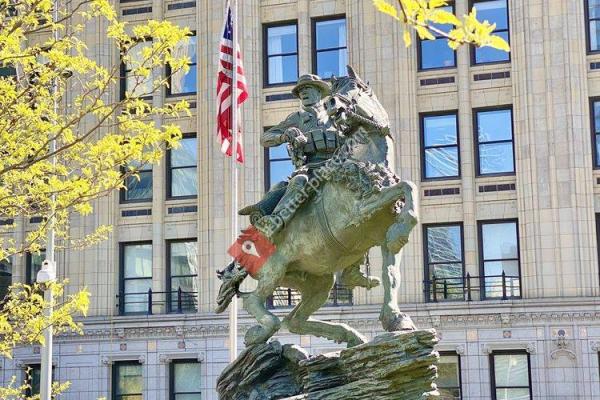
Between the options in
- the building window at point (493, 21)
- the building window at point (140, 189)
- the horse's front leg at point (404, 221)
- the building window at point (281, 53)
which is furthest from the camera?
the building window at point (140, 189)

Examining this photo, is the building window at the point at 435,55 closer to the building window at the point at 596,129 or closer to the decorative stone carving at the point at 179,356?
the building window at the point at 596,129

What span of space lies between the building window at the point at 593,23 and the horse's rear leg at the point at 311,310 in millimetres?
22357

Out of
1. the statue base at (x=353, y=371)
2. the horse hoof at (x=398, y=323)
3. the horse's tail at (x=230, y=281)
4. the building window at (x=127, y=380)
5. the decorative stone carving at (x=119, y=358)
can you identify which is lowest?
the building window at (x=127, y=380)

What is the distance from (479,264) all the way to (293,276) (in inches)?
827

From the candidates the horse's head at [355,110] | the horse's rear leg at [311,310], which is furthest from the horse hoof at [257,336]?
the horse's head at [355,110]

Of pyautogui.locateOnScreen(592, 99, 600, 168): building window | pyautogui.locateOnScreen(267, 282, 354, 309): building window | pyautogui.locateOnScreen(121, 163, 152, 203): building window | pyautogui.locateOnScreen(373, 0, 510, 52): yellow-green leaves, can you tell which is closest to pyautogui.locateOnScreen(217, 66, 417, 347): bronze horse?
pyautogui.locateOnScreen(373, 0, 510, 52): yellow-green leaves

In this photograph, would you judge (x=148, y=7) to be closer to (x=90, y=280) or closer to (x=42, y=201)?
(x=90, y=280)

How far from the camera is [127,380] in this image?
117ft

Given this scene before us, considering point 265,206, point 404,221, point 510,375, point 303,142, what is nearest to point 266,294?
point 265,206

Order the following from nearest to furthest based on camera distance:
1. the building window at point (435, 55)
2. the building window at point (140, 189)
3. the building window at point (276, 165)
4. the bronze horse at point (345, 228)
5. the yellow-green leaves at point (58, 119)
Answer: the bronze horse at point (345, 228), the yellow-green leaves at point (58, 119), the building window at point (435, 55), the building window at point (276, 165), the building window at point (140, 189)

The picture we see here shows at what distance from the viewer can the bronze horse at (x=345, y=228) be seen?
1089 centimetres

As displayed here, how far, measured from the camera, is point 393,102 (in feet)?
111

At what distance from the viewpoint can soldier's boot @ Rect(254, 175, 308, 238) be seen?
1167cm

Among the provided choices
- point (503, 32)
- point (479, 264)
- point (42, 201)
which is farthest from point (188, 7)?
point (42, 201)
